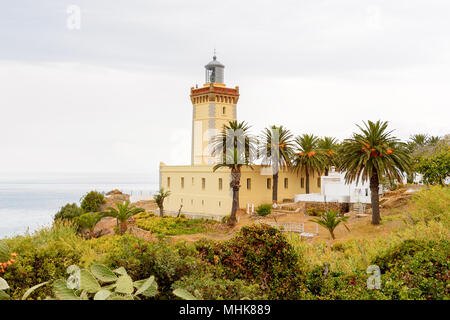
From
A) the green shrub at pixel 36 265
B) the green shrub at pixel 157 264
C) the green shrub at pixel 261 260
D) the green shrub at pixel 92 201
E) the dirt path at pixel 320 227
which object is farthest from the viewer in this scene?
the green shrub at pixel 92 201

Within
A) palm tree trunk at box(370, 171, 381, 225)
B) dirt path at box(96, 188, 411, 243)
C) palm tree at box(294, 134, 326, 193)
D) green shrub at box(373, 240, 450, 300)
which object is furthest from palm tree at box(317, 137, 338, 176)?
green shrub at box(373, 240, 450, 300)

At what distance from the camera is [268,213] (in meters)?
35.1

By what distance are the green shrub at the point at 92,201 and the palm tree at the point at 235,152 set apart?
50.6 ft

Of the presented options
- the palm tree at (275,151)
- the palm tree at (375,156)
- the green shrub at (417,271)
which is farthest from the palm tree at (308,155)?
the green shrub at (417,271)

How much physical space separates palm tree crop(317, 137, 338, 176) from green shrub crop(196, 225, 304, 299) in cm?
3296

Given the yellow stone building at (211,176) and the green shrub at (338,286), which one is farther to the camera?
the yellow stone building at (211,176)

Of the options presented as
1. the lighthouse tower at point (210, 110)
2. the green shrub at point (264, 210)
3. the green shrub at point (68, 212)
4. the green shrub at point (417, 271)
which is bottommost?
the green shrub at point (68, 212)

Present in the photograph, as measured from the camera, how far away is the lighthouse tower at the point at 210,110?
44344 millimetres

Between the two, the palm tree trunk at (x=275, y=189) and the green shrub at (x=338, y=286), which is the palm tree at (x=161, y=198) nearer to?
the palm tree trunk at (x=275, y=189)

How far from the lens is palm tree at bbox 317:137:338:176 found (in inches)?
1667

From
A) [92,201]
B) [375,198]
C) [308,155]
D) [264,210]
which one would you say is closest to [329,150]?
[308,155]

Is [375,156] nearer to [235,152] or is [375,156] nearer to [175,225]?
[235,152]

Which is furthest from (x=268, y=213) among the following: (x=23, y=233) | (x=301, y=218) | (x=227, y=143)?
(x=23, y=233)
